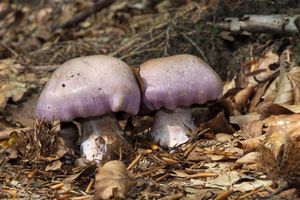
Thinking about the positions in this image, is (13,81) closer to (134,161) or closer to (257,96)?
(134,161)

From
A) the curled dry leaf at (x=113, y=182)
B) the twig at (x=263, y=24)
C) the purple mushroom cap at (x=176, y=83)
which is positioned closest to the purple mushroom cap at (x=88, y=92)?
the purple mushroom cap at (x=176, y=83)

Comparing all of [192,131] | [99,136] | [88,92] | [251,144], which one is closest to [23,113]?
[99,136]

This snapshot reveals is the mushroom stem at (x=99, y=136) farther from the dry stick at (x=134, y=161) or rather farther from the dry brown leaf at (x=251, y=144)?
the dry brown leaf at (x=251, y=144)

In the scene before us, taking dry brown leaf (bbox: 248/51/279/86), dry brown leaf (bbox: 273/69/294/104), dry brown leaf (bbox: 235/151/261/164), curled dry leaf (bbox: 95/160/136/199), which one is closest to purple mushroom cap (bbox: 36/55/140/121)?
curled dry leaf (bbox: 95/160/136/199)

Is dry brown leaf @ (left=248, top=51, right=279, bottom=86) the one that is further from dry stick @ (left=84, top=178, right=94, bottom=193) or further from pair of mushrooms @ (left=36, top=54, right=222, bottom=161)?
dry stick @ (left=84, top=178, right=94, bottom=193)

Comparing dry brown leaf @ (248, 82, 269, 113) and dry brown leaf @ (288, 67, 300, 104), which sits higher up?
dry brown leaf @ (288, 67, 300, 104)

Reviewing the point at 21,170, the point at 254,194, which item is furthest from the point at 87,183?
the point at 254,194

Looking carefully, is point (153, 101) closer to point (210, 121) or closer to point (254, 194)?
point (210, 121)
